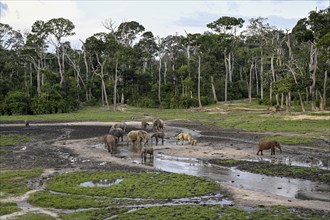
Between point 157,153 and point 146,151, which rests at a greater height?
point 146,151

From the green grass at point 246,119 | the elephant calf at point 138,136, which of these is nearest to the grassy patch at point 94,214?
the elephant calf at point 138,136

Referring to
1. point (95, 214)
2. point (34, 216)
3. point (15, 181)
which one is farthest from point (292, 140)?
point (34, 216)

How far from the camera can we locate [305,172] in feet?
73.9

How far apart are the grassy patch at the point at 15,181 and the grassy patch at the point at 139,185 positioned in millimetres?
1383

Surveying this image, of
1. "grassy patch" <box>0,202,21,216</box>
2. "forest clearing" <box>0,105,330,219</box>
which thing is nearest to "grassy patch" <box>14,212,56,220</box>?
"forest clearing" <box>0,105,330,219</box>

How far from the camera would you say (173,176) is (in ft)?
71.8

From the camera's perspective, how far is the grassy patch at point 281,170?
71.1 feet

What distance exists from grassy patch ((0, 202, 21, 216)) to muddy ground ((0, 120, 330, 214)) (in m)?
3.34

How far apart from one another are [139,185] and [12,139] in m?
22.8

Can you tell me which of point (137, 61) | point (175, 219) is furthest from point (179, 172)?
point (137, 61)

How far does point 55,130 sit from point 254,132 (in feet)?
72.3

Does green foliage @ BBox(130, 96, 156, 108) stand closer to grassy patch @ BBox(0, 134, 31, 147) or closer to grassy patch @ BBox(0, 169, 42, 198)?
grassy patch @ BBox(0, 134, 31, 147)

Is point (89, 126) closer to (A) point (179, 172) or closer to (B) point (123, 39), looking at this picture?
(A) point (179, 172)

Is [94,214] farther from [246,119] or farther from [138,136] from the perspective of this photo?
[246,119]
